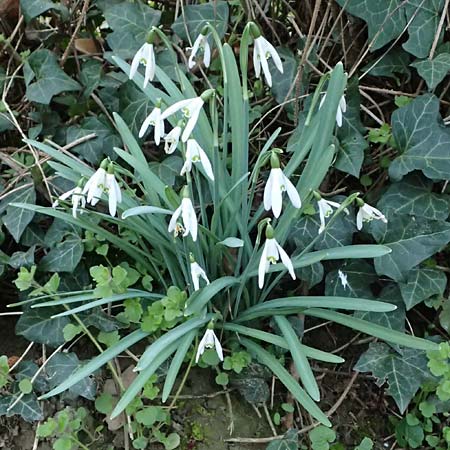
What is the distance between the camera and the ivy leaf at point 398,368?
59.5 inches

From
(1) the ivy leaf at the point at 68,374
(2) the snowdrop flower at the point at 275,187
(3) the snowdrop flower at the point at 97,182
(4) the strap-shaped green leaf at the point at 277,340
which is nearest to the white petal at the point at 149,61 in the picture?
(3) the snowdrop flower at the point at 97,182

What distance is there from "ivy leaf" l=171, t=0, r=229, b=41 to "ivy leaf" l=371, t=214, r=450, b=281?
0.74m

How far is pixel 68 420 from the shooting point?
1471 millimetres

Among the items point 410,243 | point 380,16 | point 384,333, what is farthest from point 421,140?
point 384,333

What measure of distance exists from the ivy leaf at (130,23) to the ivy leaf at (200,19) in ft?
0.23

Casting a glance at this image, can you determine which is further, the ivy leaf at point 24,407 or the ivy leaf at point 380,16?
the ivy leaf at point 380,16

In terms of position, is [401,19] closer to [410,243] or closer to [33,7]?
[410,243]

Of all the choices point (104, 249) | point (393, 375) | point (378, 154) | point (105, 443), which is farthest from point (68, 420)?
point (378, 154)

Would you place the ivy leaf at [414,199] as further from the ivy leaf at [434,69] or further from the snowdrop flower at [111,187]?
the snowdrop flower at [111,187]


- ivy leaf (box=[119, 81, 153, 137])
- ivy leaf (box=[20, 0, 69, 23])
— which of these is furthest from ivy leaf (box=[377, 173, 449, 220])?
ivy leaf (box=[20, 0, 69, 23])

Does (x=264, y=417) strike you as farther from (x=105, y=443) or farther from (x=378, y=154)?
(x=378, y=154)

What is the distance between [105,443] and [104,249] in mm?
477

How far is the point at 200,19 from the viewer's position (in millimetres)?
1805

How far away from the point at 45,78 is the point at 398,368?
1.24 m
